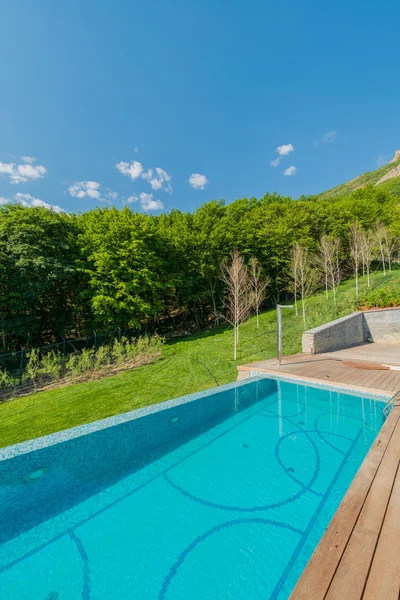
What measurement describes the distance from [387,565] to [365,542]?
17 centimetres

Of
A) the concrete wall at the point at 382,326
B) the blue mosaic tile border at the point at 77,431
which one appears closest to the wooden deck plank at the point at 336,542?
the blue mosaic tile border at the point at 77,431

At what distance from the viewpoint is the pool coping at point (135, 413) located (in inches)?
140

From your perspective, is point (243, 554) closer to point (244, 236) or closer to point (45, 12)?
point (45, 12)

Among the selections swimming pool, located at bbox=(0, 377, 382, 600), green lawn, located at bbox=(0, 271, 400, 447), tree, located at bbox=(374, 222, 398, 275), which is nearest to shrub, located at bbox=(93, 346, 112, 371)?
green lawn, located at bbox=(0, 271, 400, 447)

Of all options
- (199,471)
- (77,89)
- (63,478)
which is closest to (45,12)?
(77,89)

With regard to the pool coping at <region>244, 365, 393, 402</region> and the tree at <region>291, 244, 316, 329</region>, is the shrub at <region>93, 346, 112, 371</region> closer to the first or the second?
the pool coping at <region>244, 365, 393, 402</region>

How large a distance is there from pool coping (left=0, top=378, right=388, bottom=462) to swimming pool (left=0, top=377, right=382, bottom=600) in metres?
0.03

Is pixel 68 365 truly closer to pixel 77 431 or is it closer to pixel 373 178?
pixel 77 431

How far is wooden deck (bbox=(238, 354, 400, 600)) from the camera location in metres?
1.24

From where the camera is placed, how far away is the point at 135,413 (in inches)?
178

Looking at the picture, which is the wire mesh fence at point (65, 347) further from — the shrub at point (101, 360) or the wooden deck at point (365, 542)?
the wooden deck at point (365, 542)

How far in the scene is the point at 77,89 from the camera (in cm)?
1130

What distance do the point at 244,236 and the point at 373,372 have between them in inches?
662

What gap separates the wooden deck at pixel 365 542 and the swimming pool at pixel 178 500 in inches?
32.6
